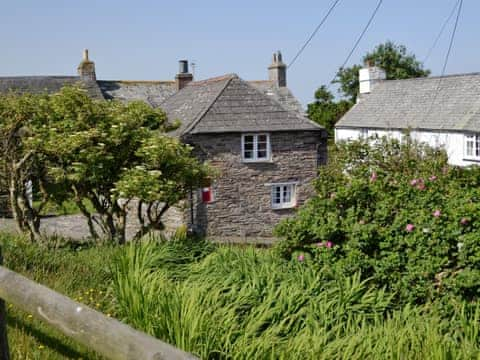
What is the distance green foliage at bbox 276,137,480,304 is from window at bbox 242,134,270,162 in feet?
60.4

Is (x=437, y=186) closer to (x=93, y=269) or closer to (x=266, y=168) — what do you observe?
(x=93, y=269)

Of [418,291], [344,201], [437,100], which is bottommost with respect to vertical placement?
[418,291]

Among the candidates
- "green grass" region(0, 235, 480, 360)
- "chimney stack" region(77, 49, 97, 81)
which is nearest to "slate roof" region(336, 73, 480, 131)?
"chimney stack" region(77, 49, 97, 81)

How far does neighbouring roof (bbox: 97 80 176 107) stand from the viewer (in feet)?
137

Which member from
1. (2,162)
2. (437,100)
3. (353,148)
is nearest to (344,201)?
(2,162)

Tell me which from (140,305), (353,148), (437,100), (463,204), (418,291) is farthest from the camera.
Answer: (437,100)

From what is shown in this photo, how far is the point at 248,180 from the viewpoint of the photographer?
27.0 metres

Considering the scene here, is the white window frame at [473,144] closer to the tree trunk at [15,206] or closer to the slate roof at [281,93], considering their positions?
the slate roof at [281,93]

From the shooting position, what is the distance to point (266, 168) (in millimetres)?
27344

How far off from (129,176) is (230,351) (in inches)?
288

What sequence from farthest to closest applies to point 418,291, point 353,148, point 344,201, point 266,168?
1. point 266,168
2. point 353,148
3. point 344,201
4. point 418,291

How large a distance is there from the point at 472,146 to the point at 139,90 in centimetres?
2252

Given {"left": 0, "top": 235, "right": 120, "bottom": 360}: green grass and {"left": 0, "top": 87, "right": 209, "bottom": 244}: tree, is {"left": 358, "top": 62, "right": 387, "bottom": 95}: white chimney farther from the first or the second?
{"left": 0, "top": 235, "right": 120, "bottom": 360}: green grass

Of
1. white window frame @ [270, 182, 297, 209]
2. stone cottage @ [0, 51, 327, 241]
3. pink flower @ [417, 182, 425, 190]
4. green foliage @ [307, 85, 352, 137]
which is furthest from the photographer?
green foliage @ [307, 85, 352, 137]
